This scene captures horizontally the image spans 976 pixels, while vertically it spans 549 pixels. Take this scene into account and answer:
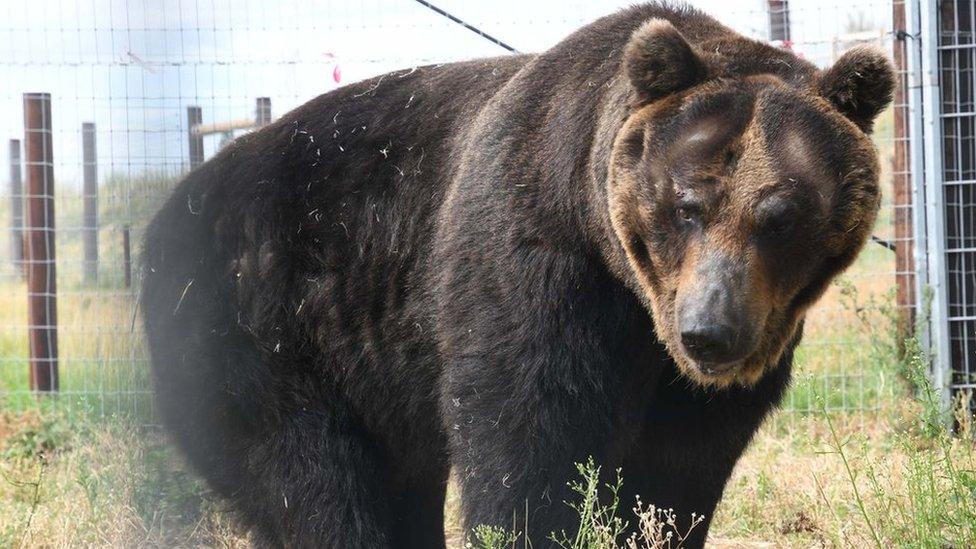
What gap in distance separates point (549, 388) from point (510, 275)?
0.44 m

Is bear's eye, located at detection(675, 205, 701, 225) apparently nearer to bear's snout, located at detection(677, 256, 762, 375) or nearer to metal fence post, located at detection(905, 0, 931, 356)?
bear's snout, located at detection(677, 256, 762, 375)

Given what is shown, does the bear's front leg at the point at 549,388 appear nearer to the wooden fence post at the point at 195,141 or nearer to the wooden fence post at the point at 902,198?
the wooden fence post at the point at 195,141

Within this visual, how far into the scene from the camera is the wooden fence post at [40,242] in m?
10.6

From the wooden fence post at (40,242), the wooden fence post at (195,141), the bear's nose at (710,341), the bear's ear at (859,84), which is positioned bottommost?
the wooden fence post at (40,242)

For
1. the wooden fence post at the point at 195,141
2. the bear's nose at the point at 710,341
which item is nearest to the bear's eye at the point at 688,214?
the bear's nose at the point at 710,341

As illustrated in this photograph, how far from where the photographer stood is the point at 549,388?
4266 mm

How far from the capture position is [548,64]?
4.84 metres

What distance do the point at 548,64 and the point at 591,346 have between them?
1.24m

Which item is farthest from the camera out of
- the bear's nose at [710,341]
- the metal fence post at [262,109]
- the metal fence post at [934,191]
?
the metal fence post at [262,109]

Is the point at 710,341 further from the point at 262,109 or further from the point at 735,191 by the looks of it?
the point at 262,109

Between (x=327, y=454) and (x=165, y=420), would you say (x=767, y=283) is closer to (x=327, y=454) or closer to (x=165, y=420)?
(x=327, y=454)

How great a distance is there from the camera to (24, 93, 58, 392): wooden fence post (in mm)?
10594

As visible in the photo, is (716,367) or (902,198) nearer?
(716,367)

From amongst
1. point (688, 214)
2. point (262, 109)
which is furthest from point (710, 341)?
point (262, 109)
